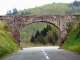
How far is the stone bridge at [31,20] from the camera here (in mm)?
56312

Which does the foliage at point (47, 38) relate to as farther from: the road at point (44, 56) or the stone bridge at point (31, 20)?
the road at point (44, 56)

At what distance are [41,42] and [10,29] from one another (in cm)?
4666

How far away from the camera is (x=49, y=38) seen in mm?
104875

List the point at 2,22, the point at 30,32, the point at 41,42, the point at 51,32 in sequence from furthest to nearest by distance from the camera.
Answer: the point at 30,32
the point at 51,32
the point at 41,42
the point at 2,22

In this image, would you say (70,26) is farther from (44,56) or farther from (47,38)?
(47,38)

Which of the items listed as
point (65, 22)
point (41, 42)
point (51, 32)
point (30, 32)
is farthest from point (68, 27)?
point (30, 32)

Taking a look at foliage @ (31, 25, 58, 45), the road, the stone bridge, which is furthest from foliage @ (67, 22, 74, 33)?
foliage @ (31, 25, 58, 45)

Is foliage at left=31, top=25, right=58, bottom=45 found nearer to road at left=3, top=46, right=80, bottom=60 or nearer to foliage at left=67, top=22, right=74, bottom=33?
foliage at left=67, top=22, right=74, bottom=33

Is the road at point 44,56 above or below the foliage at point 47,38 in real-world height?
above

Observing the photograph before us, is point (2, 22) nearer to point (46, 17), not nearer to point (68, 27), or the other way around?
point (46, 17)

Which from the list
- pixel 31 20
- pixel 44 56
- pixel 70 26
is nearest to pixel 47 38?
pixel 70 26

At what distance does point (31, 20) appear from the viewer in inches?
2216

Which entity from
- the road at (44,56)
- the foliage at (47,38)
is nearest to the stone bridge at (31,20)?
the road at (44,56)

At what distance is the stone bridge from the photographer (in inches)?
2217
